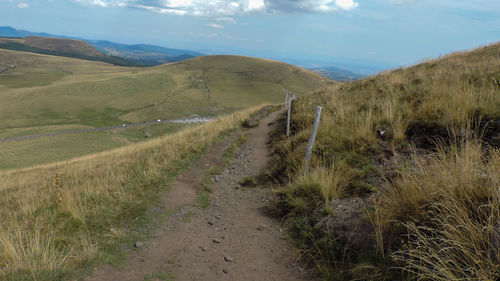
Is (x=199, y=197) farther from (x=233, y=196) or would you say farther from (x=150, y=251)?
(x=150, y=251)

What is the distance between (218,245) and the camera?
177 inches

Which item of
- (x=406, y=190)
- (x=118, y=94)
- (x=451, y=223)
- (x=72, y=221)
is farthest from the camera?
(x=118, y=94)

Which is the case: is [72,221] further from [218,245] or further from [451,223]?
[451,223]

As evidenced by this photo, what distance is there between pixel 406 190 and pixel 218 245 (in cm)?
300

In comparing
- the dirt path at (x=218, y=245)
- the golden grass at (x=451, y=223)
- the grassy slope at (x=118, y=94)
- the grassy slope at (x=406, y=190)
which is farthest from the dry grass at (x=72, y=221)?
the grassy slope at (x=118, y=94)

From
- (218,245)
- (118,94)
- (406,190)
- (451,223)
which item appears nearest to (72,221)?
(218,245)

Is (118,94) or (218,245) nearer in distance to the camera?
(218,245)

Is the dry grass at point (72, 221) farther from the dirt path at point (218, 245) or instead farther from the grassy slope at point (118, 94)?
the grassy slope at point (118, 94)

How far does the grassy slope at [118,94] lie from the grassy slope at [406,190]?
35.7 metres

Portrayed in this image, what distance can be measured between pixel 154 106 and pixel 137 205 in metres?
86.3

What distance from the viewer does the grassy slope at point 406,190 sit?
8.59 ft

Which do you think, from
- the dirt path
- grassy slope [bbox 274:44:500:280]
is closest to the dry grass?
the dirt path


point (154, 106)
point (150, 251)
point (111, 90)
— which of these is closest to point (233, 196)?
point (150, 251)

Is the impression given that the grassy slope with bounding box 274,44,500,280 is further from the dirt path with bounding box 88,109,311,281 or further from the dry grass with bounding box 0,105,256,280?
the dry grass with bounding box 0,105,256,280
